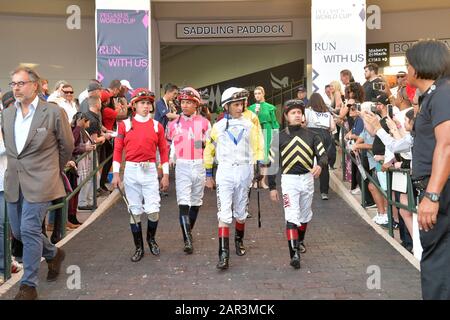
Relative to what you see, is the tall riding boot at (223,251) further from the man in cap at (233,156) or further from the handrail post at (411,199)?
the handrail post at (411,199)

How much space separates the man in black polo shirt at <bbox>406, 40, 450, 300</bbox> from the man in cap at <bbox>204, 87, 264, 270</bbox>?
268 centimetres

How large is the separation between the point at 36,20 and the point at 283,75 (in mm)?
8264

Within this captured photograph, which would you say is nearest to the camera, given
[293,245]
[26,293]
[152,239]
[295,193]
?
[26,293]

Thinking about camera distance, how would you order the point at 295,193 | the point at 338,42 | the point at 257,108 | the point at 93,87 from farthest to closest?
the point at 338,42 < the point at 257,108 < the point at 93,87 < the point at 295,193

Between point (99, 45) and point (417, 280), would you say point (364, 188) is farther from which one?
point (99, 45)

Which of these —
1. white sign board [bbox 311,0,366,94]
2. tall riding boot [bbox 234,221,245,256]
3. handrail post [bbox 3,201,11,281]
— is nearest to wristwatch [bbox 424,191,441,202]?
tall riding boot [bbox 234,221,245,256]

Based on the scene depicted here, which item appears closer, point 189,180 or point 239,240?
point 239,240

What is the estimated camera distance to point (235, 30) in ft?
56.1

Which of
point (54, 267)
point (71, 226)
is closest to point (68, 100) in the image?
point (71, 226)

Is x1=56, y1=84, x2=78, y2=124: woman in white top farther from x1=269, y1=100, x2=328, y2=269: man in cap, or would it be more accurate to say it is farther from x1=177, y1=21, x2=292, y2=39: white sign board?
x1=177, y1=21, x2=292, y2=39: white sign board

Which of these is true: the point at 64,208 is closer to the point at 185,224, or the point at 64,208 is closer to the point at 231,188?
the point at 185,224

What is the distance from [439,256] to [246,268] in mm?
2738

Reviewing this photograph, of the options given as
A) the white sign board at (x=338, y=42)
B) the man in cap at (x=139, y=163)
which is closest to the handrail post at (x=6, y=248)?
the man in cap at (x=139, y=163)

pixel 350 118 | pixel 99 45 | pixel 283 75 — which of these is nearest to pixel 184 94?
pixel 350 118
